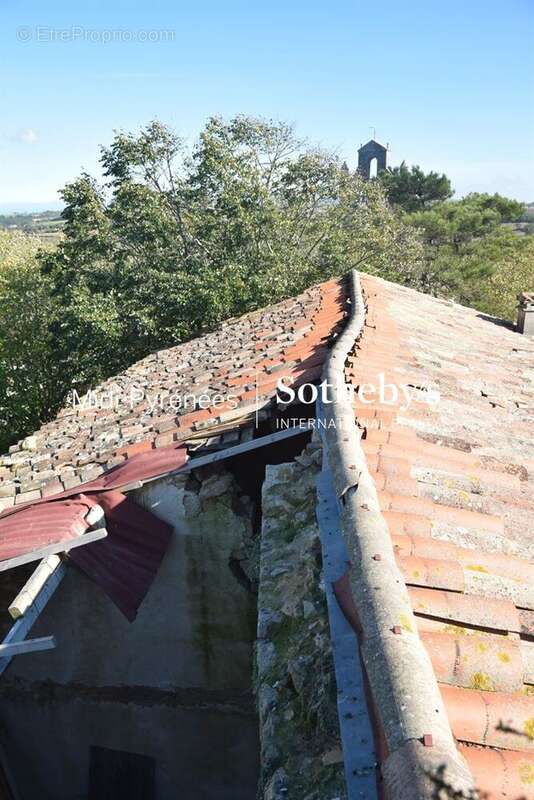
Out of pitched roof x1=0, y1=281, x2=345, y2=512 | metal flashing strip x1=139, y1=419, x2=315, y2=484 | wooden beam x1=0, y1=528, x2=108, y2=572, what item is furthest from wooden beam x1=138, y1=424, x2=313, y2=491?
wooden beam x1=0, y1=528, x2=108, y2=572

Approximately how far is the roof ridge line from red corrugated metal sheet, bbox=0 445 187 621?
216 centimetres

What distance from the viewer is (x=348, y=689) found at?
205 cm

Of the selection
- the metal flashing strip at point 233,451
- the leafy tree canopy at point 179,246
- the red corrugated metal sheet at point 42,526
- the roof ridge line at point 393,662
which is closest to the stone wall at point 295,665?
the roof ridge line at point 393,662

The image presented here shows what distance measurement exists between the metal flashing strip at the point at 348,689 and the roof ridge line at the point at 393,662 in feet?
0.34

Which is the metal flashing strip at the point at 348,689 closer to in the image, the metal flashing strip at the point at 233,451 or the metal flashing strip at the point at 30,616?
the metal flashing strip at the point at 233,451

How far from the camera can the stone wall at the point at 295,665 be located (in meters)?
2.15

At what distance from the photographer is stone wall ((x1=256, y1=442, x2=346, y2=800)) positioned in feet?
7.06

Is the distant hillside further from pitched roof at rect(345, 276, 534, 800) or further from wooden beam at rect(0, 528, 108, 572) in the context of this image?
pitched roof at rect(345, 276, 534, 800)

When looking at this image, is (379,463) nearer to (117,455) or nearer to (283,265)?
(117,455)

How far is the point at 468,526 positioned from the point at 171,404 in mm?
4065

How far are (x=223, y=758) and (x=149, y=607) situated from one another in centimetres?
169

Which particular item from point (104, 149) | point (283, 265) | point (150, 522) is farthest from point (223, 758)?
point (104, 149)

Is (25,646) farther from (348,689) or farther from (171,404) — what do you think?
(171,404)

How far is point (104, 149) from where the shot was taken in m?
15.0
